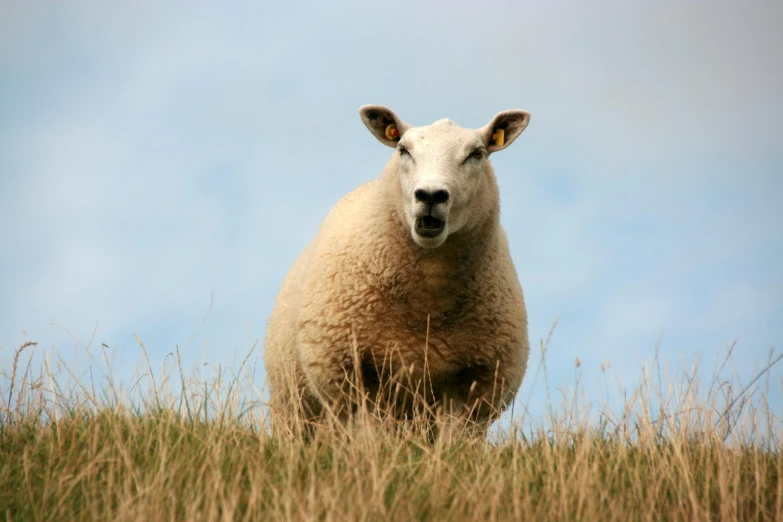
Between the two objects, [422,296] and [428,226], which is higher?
[428,226]

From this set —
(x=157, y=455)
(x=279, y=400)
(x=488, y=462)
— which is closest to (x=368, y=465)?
(x=488, y=462)

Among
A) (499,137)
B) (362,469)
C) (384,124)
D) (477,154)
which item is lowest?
(362,469)

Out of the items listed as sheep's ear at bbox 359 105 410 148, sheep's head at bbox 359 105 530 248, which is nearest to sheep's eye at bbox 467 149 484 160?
sheep's head at bbox 359 105 530 248

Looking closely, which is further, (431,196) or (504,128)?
(504,128)

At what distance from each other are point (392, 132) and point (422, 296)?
1.40 metres

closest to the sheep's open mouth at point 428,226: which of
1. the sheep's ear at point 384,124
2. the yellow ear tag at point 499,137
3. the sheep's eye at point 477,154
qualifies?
the sheep's eye at point 477,154

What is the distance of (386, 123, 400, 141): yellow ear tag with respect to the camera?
22.9 ft

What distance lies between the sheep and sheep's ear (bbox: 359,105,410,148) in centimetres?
2

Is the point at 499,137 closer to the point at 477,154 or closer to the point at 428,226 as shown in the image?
the point at 477,154

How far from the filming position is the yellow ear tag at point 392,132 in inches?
275

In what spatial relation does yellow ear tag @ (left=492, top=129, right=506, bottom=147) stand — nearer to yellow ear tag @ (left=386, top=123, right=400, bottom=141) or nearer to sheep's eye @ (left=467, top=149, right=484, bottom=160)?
sheep's eye @ (left=467, top=149, right=484, bottom=160)

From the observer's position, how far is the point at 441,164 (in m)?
6.26

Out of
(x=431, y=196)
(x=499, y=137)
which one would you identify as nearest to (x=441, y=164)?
(x=431, y=196)

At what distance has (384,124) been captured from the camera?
23.2 ft
